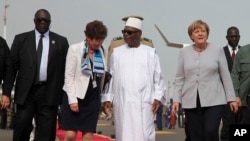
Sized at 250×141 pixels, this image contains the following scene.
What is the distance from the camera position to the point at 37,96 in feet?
27.7

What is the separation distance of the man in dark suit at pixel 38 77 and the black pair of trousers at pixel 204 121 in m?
1.84

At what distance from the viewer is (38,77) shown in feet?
27.6

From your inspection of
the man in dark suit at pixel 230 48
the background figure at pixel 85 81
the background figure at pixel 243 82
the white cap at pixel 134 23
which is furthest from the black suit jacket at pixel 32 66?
the man in dark suit at pixel 230 48

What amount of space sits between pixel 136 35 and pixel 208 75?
1.06m

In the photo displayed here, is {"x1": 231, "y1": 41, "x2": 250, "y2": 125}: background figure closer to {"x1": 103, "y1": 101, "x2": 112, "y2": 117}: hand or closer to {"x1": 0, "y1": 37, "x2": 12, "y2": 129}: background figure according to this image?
{"x1": 103, "y1": 101, "x2": 112, "y2": 117}: hand

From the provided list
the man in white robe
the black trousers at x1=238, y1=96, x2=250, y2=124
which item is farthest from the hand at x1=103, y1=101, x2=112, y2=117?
the black trousers at x1=238, y1=96, x2=250, y2=124

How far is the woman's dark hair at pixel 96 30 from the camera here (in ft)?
25.6

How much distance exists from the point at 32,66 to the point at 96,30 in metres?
1.14

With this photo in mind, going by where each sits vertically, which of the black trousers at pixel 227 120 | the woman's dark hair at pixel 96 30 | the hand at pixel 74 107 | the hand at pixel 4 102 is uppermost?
the woman's dark hair at pixel 96 30

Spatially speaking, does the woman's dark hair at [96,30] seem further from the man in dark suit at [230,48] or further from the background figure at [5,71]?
the man in dark suit at [230,48]

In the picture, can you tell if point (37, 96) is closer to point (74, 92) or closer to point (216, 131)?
point (74, 92)

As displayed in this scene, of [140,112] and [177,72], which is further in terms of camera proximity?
[177,72]

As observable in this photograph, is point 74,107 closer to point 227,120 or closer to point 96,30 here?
point 96,30

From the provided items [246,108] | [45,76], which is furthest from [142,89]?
[246,108]
